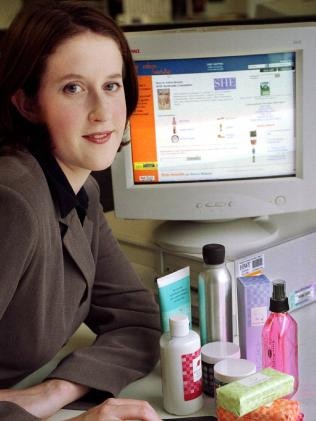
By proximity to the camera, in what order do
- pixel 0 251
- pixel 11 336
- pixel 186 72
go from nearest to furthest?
pixel 0 251 → pixel 11 336 → pixel 186 72

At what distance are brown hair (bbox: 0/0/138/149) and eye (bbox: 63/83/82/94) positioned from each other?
0.15 ft

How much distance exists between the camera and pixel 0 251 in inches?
38.1

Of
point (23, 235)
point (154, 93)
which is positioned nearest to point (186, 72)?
point (154, 93)

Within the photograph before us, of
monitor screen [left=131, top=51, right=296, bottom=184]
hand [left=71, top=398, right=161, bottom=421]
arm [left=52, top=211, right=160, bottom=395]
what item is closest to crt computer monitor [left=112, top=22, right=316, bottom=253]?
monitor screen [left=131, top=51, right=296, bottom=184]

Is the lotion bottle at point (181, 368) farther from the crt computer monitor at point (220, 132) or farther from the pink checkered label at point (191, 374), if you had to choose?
the crt computer monitor at point (220, 132)

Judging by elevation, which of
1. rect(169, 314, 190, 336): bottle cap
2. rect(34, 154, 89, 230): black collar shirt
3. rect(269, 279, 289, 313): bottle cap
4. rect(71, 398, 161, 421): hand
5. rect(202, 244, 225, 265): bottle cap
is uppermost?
rect(34, 154, 89, 230): black collar shirt

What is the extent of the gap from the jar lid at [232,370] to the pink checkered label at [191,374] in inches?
1.3

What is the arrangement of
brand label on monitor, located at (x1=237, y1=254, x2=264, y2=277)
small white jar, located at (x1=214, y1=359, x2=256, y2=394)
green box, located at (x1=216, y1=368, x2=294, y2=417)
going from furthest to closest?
brand label on monitor, located at (x1=237, y1=254, x2=264, y2=277), small white jar, located at (x1=214, y1=359, x2=256, y2=394), green box, located at (x1=216, y1=368, x2=294, y2=417)

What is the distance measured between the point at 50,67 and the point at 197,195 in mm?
498

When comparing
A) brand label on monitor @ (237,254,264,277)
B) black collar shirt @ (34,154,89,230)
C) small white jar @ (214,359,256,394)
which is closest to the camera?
small white jar @ (214,359,256,394)

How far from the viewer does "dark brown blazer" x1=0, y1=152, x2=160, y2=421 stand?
99 cm

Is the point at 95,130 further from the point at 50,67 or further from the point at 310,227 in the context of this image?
the point at 310,227

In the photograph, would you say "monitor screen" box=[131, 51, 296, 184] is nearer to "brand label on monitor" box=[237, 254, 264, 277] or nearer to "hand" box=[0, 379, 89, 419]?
"brand label on monitor" box=[237, 254, 264, 277]

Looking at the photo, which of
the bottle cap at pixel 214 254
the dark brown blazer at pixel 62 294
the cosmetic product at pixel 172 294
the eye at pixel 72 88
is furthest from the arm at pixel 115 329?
the eye at pixel 72 88
